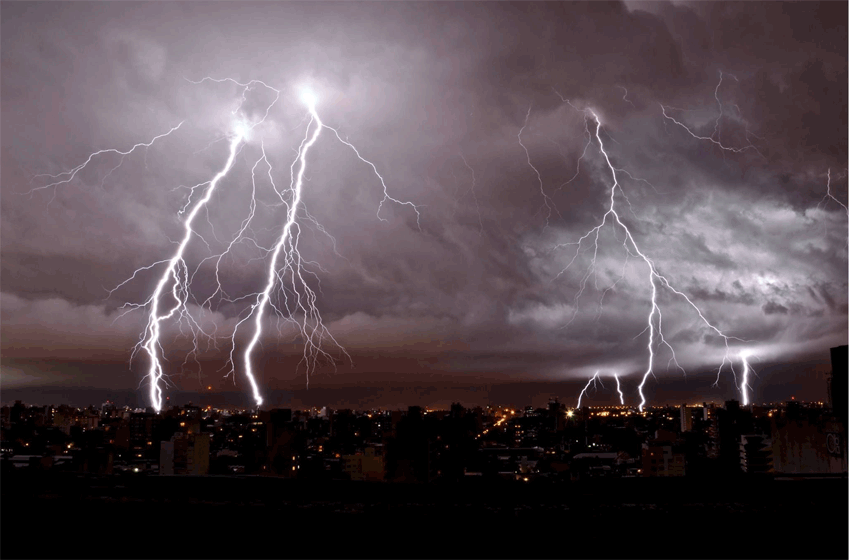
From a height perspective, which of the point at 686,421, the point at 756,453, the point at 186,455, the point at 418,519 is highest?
the point at 418,519

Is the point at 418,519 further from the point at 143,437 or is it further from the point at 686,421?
the point at 686,421

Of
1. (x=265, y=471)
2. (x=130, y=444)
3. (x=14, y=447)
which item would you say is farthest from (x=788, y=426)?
(x=130, y=444)

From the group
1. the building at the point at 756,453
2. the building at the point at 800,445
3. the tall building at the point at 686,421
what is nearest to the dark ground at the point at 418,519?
the building at the point at 800,445

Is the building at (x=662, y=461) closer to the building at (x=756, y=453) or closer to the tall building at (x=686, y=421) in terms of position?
the building at (x=756, y=453)

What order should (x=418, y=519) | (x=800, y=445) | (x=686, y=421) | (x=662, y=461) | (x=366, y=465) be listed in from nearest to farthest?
1. (x=418, y=519)
2. (x=800, y=445)
3. (x=366, y=465)
4. (x=662, y=461)
5. (x=686, y=421)

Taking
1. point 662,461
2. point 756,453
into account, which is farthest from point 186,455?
point 756,453

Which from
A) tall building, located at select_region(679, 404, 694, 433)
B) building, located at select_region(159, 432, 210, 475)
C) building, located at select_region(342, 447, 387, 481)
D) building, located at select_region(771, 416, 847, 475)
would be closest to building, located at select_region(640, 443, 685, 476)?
building, located at select_region(771, 416, 847, 475)
